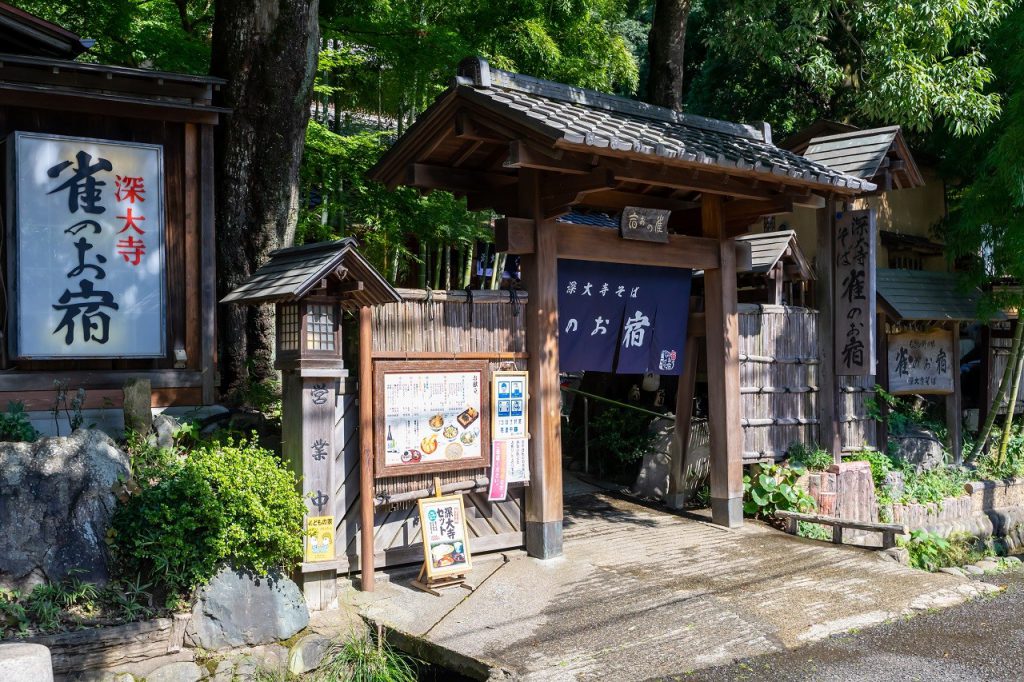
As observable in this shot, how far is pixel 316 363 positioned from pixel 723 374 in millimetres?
5589

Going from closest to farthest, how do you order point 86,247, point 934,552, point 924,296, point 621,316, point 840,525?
point 86,247 < point 621,316 < point 840,525 < point 934,552 < point 924,296

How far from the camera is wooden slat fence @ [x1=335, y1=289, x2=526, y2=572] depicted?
839cm

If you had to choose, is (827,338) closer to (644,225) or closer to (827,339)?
(827,339)

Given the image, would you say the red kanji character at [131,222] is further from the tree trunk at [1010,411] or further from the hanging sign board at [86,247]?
the tree trunk at [1010,411]

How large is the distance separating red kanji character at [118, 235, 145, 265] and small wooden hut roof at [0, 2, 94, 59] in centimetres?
325

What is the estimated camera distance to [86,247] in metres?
8.64

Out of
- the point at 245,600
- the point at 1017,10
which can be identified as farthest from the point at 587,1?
the point at 245,600

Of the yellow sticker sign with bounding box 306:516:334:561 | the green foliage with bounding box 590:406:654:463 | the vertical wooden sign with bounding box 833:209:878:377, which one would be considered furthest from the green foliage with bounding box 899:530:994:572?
the yellow sticker sign with bounding box 306:516:334:561

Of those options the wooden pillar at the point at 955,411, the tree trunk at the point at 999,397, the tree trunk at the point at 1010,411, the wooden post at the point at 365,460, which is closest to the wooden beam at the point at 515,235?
the wooden post at the point at 365,460

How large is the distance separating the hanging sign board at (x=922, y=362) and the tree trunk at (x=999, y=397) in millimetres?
792

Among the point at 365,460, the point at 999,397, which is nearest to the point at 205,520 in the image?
the point at 365,460

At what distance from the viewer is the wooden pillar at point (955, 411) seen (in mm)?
15648

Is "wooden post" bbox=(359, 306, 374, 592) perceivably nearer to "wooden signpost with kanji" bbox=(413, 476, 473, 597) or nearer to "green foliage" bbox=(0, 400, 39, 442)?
"wooden signpost with kanji" bbox=(413, 476, 473, 597)

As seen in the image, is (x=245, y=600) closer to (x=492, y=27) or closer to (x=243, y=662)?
(x=243, y=662)
